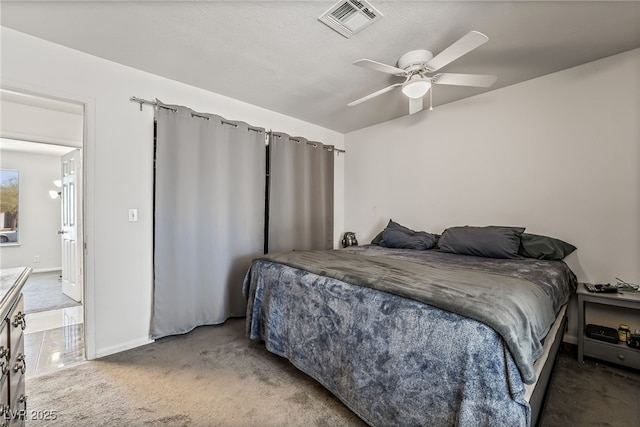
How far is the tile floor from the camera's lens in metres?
2.14

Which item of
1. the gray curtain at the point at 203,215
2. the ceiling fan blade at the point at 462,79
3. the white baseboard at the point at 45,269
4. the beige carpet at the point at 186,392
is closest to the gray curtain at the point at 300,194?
the gray curtain at the point at 203,215

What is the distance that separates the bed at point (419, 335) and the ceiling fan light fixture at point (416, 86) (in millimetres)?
1339

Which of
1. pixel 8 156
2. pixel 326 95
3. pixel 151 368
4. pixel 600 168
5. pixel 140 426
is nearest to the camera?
pixel 140 426

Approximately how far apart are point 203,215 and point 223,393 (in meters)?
1.64

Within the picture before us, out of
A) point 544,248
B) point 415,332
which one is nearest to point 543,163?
point 544,248

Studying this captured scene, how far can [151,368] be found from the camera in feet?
6.81

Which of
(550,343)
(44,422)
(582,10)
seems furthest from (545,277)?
(44,422)

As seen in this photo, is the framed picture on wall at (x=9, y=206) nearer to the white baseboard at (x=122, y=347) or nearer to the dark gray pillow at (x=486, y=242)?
the white baseboard at (x=122, y=347)

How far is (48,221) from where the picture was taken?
18.3 feet

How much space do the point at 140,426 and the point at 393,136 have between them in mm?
3828

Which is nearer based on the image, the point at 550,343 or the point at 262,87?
the point at 550,343

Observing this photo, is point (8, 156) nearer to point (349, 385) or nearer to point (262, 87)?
point (262, 87)

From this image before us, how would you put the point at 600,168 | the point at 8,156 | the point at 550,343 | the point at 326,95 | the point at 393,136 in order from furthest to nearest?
the point at 8,156 → the point at 393,136 → the point at 326,95 → the point at 600,168 → the point at 550,343

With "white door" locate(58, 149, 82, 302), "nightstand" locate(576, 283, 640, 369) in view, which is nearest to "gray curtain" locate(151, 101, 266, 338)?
"white door" locate(58, 149, 82, 302)
